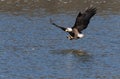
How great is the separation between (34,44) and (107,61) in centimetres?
350

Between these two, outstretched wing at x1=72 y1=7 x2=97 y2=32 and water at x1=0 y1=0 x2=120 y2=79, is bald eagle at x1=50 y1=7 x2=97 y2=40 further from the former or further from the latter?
water at x1=0 y1=0 x2=120 y2=79

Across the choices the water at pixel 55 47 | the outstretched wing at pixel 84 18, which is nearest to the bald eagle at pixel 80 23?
the outstretched wing at pixel 84 18

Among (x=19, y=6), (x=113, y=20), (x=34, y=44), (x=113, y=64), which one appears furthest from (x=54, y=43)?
(x=19, y=6)

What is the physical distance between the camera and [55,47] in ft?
61.2

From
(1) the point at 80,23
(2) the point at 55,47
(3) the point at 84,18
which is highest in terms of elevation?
(3) the point at 84,18

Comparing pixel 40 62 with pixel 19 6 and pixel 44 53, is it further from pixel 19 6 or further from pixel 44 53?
pixel 19 6

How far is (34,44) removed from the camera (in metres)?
19.2

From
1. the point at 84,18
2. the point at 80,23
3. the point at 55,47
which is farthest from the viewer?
the point at 55,47

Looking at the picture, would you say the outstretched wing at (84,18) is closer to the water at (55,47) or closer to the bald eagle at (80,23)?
the bald eagle at (80,23)

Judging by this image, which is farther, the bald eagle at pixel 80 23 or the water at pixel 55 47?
the bald eagle at pixel 80 23

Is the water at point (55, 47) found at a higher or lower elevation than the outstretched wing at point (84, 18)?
lower

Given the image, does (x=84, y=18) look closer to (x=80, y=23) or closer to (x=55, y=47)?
(x=80, y=23)

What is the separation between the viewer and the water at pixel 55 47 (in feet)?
50.3

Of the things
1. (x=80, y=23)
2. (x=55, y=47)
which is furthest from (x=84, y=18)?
(x=55, y=47)
